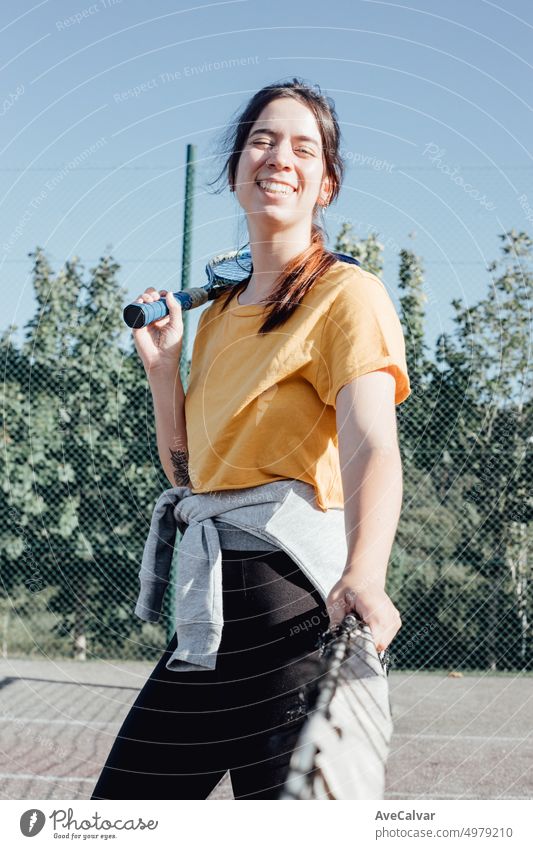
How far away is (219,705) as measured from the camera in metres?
1.72

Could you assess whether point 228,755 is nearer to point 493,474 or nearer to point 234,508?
point 234,508

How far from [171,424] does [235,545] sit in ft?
1.52

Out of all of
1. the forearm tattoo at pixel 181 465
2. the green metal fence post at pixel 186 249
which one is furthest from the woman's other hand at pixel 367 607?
the green metal fence post at pixel 186 249

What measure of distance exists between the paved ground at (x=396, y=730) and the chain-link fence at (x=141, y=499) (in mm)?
337

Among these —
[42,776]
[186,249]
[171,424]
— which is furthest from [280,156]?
[186,249]

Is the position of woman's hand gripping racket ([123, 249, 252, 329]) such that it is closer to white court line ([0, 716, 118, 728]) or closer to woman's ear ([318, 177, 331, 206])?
woman's ear ([318, 177, 331, 206])

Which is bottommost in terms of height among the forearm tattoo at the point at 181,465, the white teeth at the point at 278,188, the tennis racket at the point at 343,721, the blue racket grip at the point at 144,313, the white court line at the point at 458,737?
the white court line at the point at 458,737

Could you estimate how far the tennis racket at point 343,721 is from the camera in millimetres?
1394

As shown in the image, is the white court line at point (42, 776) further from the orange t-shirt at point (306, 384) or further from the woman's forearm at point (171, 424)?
the orange t-shirt at point (306, 384)

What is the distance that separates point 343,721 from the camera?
4.60 feet

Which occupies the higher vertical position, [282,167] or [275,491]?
[282,167]

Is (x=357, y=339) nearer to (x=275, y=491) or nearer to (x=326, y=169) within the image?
(x=275, y=491)
